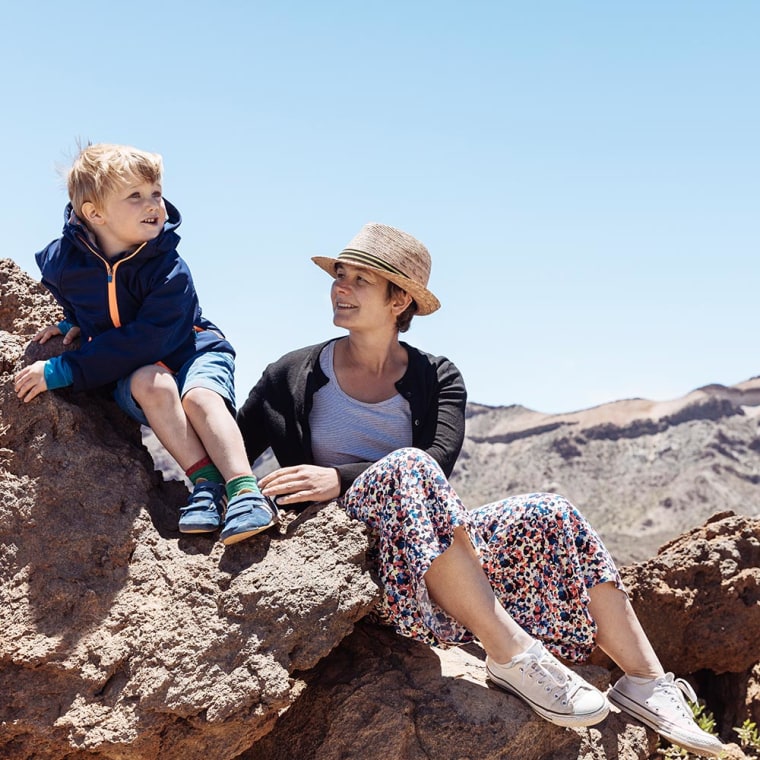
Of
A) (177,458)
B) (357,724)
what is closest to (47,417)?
(177,458)

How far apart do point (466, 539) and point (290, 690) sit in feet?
2.54

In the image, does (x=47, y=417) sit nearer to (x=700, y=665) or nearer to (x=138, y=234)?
(x=138, y=234)

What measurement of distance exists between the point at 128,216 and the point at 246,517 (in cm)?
119

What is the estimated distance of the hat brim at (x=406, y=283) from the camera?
3787 millimetres

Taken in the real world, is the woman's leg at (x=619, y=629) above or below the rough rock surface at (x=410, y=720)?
above

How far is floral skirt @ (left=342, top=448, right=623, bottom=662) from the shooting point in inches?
125

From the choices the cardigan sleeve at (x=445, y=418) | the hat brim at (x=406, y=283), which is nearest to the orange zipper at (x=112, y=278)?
the hat brim at (x=406, y=283)

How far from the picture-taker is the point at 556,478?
30.1m

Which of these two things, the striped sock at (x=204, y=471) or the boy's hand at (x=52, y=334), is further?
the boy's hand at (x=52, y=334)

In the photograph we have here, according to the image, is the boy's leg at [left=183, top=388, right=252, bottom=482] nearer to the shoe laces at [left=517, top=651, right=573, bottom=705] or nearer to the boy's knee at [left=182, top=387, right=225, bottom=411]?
the boy's knee at [left=182, top=387, right=225, bottom=411]

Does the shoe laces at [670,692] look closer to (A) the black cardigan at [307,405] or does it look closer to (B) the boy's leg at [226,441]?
(A) the black cardigan at [307,405]

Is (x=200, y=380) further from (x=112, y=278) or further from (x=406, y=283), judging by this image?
(x=406, y=283)

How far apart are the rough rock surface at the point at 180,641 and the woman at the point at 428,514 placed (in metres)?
0.16

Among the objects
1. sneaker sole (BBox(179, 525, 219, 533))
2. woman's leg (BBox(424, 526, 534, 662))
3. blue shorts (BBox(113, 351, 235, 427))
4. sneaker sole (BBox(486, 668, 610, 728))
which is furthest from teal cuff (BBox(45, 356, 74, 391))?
sneaker sole (BBox(486, 668, 610, 728))
